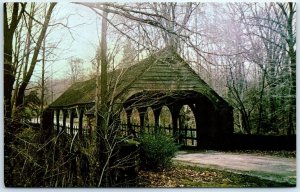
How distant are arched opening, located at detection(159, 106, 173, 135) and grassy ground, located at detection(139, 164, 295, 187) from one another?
Result: 357mm

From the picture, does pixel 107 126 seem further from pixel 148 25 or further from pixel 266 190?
pixel 266 190

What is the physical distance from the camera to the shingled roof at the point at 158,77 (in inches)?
154

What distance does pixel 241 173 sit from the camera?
382 cm

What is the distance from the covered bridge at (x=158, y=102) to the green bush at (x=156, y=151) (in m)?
0.08

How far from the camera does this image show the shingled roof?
154 inches

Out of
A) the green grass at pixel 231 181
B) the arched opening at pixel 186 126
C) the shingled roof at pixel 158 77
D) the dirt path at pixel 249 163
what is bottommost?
the green grass at pixel 231 181

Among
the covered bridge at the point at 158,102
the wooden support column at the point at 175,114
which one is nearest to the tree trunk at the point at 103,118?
the covered bridge at the point at 158,102

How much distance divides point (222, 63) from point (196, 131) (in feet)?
2.16

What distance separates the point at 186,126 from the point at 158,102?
33 centimetres

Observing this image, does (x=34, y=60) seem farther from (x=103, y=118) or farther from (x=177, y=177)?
(x=177, y=177)

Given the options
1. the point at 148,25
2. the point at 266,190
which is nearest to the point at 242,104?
the point at 266,190

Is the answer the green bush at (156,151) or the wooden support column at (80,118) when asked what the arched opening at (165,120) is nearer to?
the green bush at (156,151)

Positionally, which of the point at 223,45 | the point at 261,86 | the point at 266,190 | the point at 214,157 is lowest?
the point at 266,190

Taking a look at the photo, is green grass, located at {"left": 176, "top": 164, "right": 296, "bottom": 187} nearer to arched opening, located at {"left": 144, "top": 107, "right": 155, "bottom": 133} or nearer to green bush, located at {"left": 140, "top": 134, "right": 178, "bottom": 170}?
green bush, located at {"left": 140, "top": 134, "right": 178, "bottom": 170}
